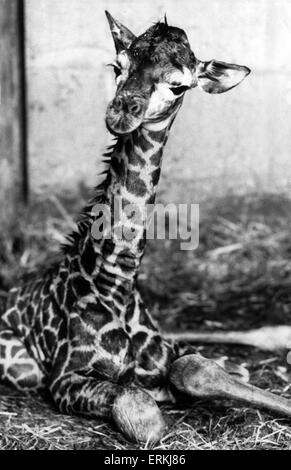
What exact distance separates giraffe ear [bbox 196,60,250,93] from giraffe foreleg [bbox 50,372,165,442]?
146cm

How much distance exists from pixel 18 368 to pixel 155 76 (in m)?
1.76

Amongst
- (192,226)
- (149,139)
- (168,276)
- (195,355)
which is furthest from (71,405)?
(192,226)

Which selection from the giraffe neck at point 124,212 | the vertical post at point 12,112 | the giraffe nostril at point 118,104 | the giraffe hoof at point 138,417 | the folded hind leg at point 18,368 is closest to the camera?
the giraffe nostril at point 118,104

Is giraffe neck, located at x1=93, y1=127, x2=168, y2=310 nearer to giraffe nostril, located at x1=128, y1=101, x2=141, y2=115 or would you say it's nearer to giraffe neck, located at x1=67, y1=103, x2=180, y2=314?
giraffe neck, located at x1=67, y1=103, x2=180, y2=314

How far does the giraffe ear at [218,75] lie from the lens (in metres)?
4.13

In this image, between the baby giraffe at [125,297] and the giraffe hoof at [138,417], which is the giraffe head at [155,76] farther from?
the giraffe hoof at [138,417]

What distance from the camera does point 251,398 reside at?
407 centimetres

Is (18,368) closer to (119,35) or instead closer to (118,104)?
(118,104)

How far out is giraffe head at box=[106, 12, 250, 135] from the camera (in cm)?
376

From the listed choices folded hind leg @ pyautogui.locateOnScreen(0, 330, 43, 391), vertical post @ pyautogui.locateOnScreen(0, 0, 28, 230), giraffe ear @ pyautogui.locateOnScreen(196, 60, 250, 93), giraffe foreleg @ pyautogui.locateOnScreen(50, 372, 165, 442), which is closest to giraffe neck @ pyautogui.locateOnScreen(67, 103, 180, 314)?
giraffe ear @ pyautogui.locateOnScreen(196, 60, 250, 93)

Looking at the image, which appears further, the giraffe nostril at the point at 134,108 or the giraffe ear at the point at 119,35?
the giraffe ear at the point at 119,35

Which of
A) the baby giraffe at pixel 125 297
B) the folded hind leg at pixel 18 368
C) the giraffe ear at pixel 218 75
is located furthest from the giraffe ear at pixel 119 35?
the folded hind leg at pixel 18 368

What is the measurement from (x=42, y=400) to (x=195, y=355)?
87 cm

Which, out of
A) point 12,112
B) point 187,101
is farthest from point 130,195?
point 12,112
